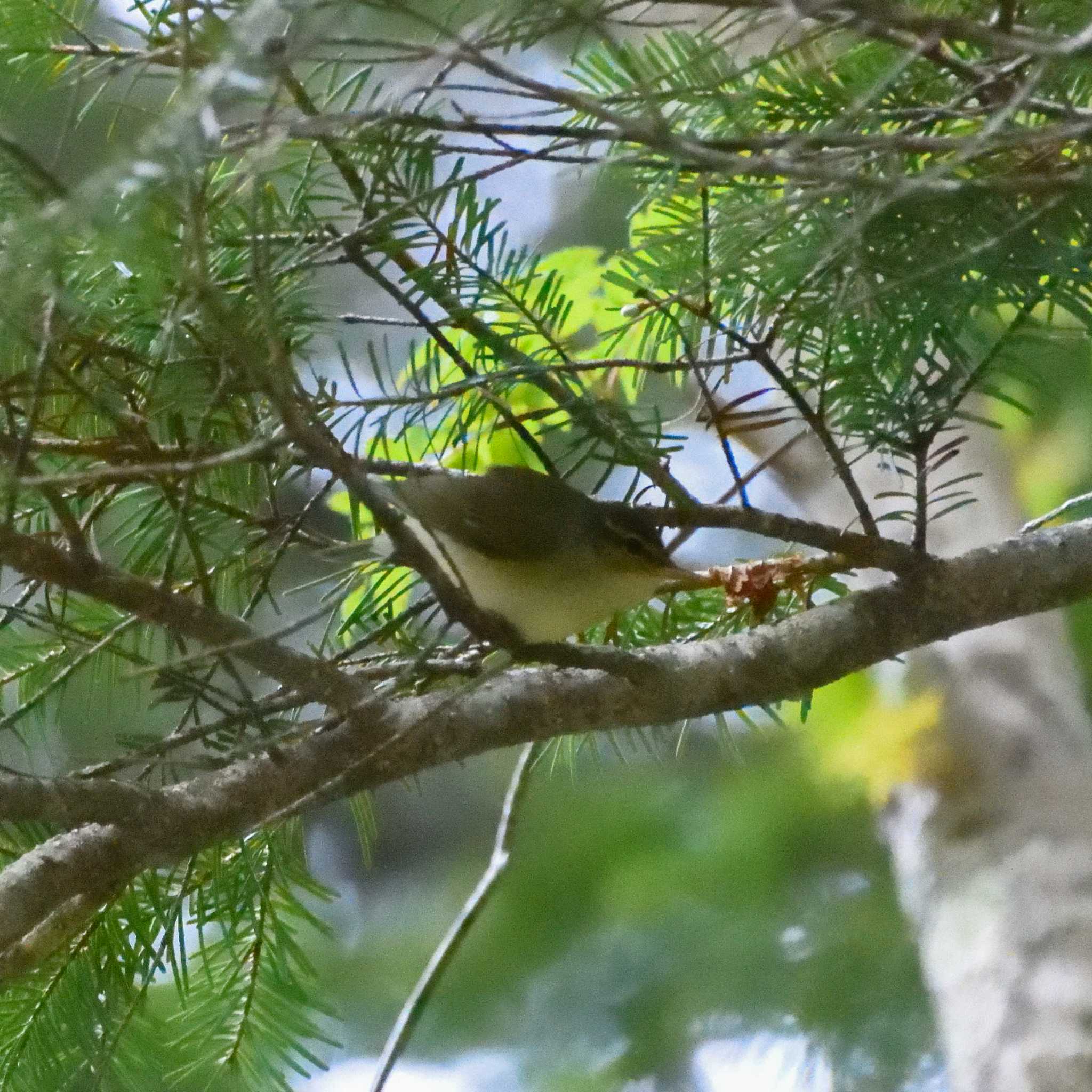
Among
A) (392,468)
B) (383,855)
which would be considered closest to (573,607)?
(392,468)

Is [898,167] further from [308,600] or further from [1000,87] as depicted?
[308,600]

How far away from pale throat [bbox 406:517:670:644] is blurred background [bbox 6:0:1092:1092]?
320 mm

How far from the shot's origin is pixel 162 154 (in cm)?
29

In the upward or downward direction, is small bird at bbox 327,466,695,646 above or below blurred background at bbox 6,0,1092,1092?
above

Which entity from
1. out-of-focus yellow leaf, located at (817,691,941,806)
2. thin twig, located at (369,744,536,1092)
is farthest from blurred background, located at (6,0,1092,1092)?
thin twig, located at (369,744,536,1092)

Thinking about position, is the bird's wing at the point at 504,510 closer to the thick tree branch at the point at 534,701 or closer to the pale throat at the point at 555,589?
the pale throat at the point at 555,589

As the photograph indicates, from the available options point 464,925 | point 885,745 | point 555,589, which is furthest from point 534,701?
point 885,745

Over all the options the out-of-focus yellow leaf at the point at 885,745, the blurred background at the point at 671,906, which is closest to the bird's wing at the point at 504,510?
the blurred background at the point at 671,906

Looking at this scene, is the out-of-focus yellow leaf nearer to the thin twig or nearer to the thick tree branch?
the thin twig

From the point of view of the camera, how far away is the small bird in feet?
2.34

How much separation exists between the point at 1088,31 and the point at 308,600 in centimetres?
89

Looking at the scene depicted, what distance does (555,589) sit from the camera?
740mm

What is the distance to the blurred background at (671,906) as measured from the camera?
3.88 feet

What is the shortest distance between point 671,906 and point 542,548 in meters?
0.66
